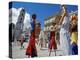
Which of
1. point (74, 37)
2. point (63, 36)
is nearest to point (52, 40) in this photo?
point (63, 36)

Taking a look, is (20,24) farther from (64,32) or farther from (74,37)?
(74,37)

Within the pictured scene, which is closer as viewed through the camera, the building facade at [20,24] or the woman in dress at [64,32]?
the building facade at [20,24]

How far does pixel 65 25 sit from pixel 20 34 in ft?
1.34

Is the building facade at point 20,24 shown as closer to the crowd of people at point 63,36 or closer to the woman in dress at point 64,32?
the crowd of people at point 63,36

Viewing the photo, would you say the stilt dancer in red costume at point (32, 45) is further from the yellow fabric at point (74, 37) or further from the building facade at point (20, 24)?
the yellow fabric at point (74, 37)

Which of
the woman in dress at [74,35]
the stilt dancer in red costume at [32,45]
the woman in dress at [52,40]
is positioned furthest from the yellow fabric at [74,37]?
the stilt dancer in red costume at [32,45]

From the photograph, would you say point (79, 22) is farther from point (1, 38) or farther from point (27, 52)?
point (1, 38)

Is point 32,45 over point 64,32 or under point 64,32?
under

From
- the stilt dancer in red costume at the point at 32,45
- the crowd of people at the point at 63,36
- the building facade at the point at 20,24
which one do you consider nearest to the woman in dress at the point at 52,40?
the crowd of people at the point at 63,36

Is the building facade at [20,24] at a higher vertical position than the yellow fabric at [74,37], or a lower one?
higher

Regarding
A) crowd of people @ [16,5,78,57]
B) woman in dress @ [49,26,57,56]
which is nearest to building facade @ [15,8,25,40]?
crowd of people @ [16,5,78,57]

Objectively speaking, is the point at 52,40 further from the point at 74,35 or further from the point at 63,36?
the point at 74,35

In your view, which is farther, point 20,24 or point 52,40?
point 52,40

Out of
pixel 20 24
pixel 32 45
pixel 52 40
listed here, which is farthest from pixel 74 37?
pixel 20 24
